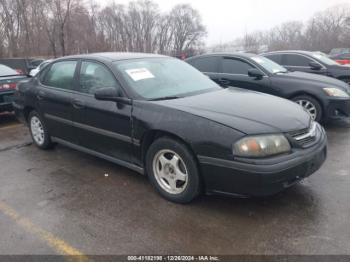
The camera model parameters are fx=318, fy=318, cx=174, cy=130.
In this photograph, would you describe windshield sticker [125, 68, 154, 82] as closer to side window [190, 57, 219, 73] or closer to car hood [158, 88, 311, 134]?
car hood [158, 88, 311, 134]

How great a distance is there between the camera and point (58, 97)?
4.38 metres

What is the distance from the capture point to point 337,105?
5664 mm

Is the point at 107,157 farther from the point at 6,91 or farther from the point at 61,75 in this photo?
the point at 6,91

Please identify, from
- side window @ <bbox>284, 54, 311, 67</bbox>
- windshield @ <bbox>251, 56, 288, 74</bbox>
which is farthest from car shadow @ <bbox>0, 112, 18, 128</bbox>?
side window @ <bbox>284, 54, 311, 67</bbox>

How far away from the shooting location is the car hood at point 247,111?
288cm

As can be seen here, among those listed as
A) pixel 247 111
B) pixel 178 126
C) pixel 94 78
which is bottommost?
pixel 178 126

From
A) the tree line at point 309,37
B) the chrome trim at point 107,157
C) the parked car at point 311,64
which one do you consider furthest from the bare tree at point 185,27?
the chrome trim at point 107,157

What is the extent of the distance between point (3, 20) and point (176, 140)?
4092cm

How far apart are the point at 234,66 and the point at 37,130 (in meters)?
4.04

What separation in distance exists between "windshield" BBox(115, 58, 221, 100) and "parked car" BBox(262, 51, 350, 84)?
15.1ft

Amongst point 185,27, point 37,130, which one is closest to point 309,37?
point 185,27

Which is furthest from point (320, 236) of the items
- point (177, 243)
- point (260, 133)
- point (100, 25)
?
point (100, 25)

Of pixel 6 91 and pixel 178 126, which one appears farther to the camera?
pixel 6 91

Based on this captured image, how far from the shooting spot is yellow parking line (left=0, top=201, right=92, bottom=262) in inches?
100
